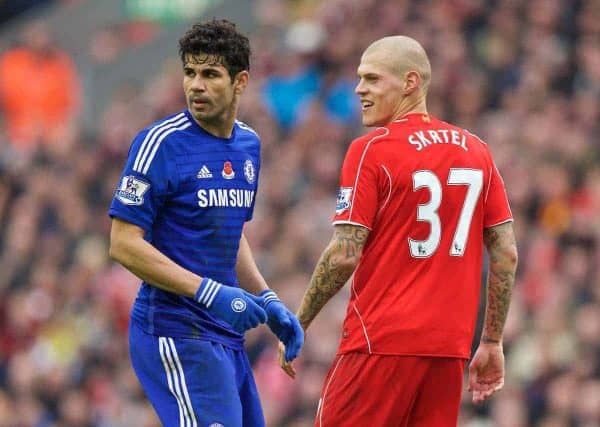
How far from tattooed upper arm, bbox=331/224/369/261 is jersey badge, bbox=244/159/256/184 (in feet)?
1.59

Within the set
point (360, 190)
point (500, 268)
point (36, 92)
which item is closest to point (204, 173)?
point (360, 190)

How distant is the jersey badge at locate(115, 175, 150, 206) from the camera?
22.8 ft

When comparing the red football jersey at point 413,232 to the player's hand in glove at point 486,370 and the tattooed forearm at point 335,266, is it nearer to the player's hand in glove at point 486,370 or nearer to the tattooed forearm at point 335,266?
the tattooed forearm at point 335,266

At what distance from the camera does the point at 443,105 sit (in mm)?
14758

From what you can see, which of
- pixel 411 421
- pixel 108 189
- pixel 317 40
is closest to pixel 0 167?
pixel 108 189

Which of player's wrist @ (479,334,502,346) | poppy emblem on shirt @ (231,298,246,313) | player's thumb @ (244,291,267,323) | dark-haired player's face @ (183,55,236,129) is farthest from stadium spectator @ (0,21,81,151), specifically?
poppy emblem on shirt @ (231,298,246,313)

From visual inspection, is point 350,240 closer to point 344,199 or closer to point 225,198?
point 344,199

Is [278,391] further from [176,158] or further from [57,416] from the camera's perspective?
[176,158]

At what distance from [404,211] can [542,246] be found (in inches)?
221

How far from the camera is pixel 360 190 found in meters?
7.31

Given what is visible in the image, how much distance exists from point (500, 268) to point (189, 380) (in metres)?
1.66

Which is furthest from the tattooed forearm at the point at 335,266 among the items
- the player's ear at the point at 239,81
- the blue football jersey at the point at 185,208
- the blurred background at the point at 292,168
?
the blurred background at the point at 292,168

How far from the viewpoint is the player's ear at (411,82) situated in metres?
7.51

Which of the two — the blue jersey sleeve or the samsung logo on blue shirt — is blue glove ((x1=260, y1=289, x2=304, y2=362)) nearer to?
the samsung logo on blue shirt
